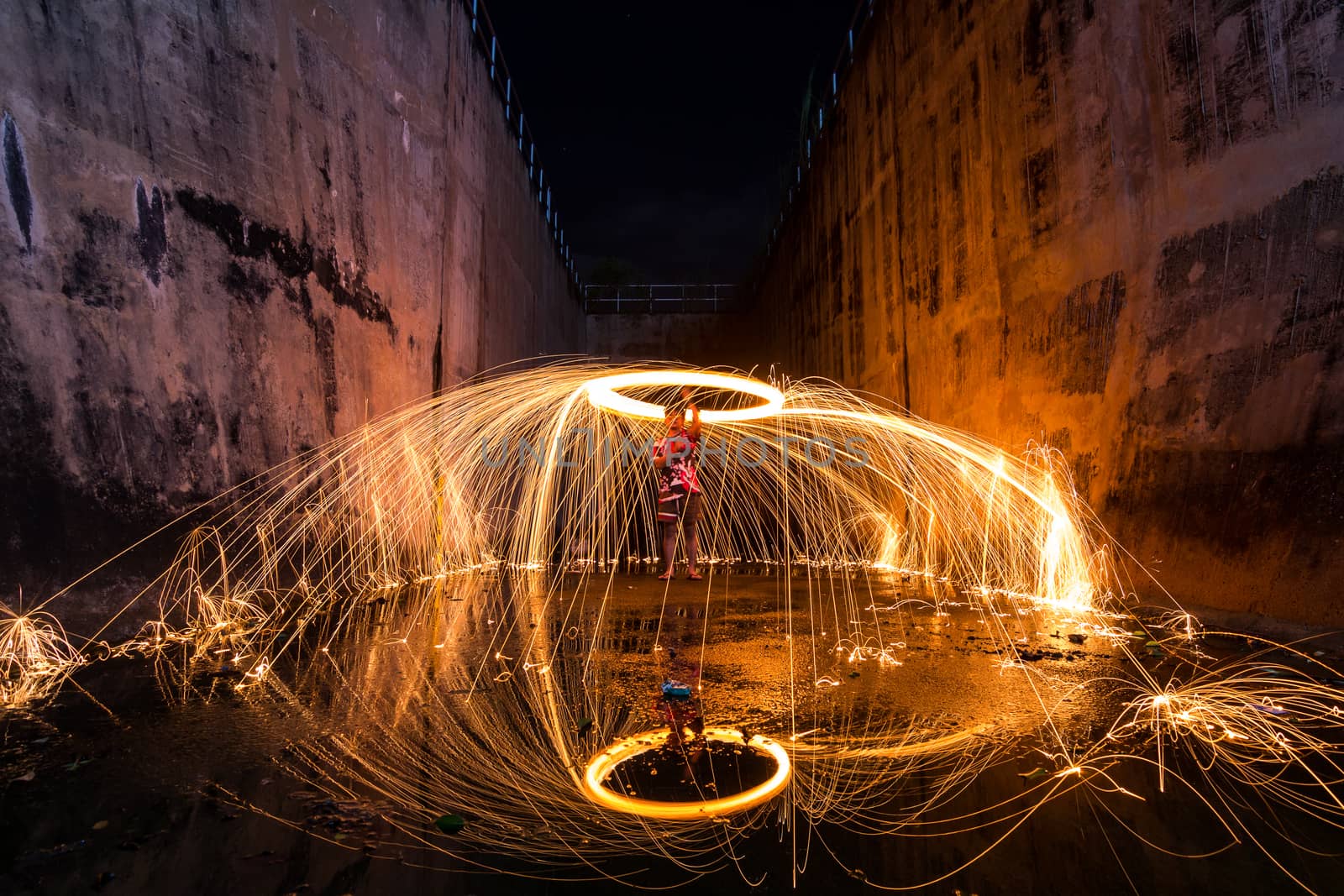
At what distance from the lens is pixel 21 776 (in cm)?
225

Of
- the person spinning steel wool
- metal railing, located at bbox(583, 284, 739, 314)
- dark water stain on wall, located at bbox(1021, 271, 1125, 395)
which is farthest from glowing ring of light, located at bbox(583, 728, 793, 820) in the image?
metal railing, located at bbox(583, 284, 739, 314)

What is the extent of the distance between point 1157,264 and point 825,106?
8.42 metres

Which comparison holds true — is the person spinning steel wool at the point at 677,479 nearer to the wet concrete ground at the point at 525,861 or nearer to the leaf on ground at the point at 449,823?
the wet concrete ground at the point at 525,861

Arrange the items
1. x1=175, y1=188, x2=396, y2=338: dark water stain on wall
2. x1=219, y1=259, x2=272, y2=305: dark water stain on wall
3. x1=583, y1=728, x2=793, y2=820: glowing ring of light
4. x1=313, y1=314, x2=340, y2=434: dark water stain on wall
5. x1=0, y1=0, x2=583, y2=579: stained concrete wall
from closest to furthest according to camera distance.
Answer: x1=583, y1=728, x2=793, y2=820: glowing ring of light
x1=0, y1=0, x2=583, y2=579: stained concrete wall
x1=175, y1=188, x2=396, y2=338: dark water stain on wall
x1=219, y1=259, x2=272, y2=305: dark water stain on wall
x1=313, y1=314, x2=340, y2=434: dark water stain on wall

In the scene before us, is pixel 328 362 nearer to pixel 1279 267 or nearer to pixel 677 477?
pixel 677 477

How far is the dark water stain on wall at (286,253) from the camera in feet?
15.8

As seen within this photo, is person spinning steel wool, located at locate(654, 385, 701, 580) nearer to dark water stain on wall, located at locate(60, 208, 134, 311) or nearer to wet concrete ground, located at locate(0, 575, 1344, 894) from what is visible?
wet concrete ground, located at locate(0, 575, 1344, 894)

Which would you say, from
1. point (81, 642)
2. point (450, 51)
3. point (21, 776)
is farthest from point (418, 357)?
point (21, 776)

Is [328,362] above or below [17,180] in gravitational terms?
below

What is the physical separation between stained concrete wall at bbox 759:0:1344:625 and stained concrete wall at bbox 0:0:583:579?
5682mm

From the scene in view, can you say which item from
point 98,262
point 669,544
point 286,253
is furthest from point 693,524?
point 98,262

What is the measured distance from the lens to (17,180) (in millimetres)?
3723

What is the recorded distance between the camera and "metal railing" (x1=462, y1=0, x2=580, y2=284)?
10.5 m

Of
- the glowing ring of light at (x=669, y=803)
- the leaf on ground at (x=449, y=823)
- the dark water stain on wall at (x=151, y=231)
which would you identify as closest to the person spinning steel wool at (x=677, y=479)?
the dark water stain on wall at (x=151, y=231)
